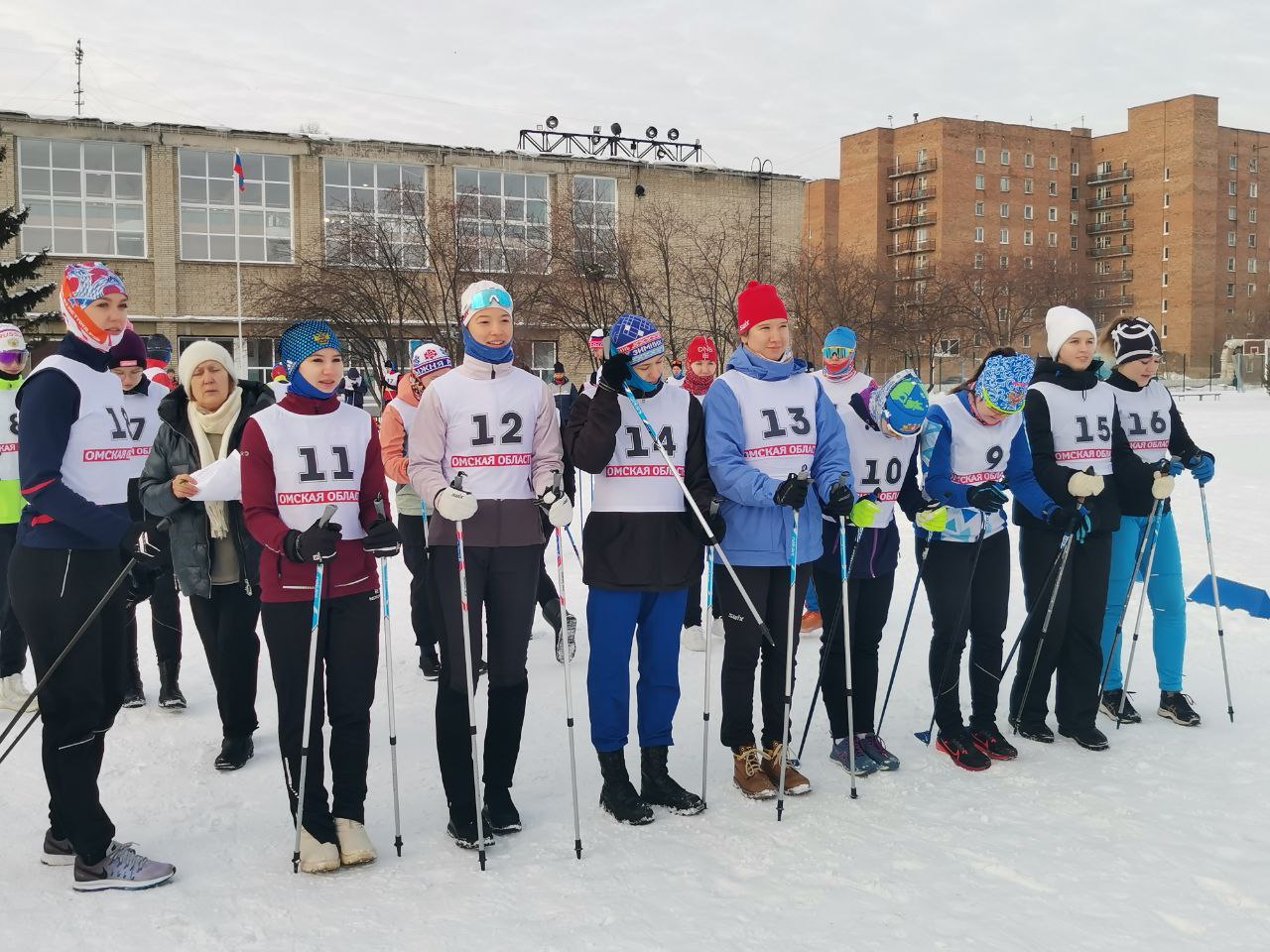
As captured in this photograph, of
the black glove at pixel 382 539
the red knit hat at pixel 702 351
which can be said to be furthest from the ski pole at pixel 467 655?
the red knit hat at pixel 702 351

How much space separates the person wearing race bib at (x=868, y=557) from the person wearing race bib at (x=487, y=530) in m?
1.52

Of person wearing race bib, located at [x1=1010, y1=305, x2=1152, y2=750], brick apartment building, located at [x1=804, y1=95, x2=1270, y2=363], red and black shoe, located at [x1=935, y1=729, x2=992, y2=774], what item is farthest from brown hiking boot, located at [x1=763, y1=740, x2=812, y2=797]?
brick apartment building, located at [x1=804, y1=95, x2=1270, y2=363]

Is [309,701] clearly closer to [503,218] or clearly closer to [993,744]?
[993,744]

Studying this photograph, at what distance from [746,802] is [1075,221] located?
95.9 m

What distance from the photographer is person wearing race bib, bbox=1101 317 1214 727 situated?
545 centimetres

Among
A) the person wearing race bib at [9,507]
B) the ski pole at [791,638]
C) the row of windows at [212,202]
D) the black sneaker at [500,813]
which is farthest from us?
the row of windows at [212,202]

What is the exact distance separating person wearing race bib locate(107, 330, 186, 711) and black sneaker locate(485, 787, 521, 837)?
1.57 meters

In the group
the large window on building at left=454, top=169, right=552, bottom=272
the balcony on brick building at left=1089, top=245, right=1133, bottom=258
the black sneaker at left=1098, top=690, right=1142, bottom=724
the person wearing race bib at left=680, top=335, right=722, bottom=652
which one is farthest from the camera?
the balcony on brick building at left=1089, top=245, right=1133, bottom=258

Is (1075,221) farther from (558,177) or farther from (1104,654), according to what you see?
(1104,654)

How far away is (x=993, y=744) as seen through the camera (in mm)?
4926

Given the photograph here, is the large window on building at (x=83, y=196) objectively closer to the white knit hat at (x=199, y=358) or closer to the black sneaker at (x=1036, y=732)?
the white knit hat at (x=199, y=358)

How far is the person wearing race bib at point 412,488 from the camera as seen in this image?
636 cm

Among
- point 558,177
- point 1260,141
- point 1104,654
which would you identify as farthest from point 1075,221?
point 1104,654

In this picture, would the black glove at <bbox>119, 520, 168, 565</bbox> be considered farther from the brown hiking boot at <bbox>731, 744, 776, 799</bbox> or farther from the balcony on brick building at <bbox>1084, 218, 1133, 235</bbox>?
the balcony on brick building at <bbox>1084, 218, 1133, 235</bbox>
